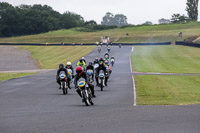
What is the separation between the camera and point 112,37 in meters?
120

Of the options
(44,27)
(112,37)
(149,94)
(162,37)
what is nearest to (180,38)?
(162,37)

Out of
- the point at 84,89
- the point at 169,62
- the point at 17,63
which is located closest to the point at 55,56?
the point at 17,63

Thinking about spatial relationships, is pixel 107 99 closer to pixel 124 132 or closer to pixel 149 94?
pixel 149 94

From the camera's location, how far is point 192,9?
158875 mm

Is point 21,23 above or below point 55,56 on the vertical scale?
above

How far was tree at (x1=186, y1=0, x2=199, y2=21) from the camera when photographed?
6161 inches

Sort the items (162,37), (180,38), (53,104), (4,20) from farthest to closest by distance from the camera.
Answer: (4,20), (162,37), (180,38), (53,104)

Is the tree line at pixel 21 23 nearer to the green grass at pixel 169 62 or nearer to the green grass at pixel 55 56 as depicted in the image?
the green grass at pixel 55 56

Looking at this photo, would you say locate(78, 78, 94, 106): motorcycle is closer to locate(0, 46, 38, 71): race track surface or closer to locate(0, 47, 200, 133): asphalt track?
locate(0, 47, 200, 133): asphalt track

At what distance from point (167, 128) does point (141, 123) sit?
3.19 feet

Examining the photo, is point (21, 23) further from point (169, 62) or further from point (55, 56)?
point (169, 62)

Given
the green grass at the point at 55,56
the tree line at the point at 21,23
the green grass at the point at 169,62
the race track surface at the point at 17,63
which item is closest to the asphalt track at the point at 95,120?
the green grass at the point at 169,62

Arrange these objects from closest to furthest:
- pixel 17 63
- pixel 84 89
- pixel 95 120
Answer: pixel 95 120 < pixel 84 89 < pixel 17 63

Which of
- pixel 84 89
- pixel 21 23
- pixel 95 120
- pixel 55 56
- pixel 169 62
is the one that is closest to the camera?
pixel 95 120
